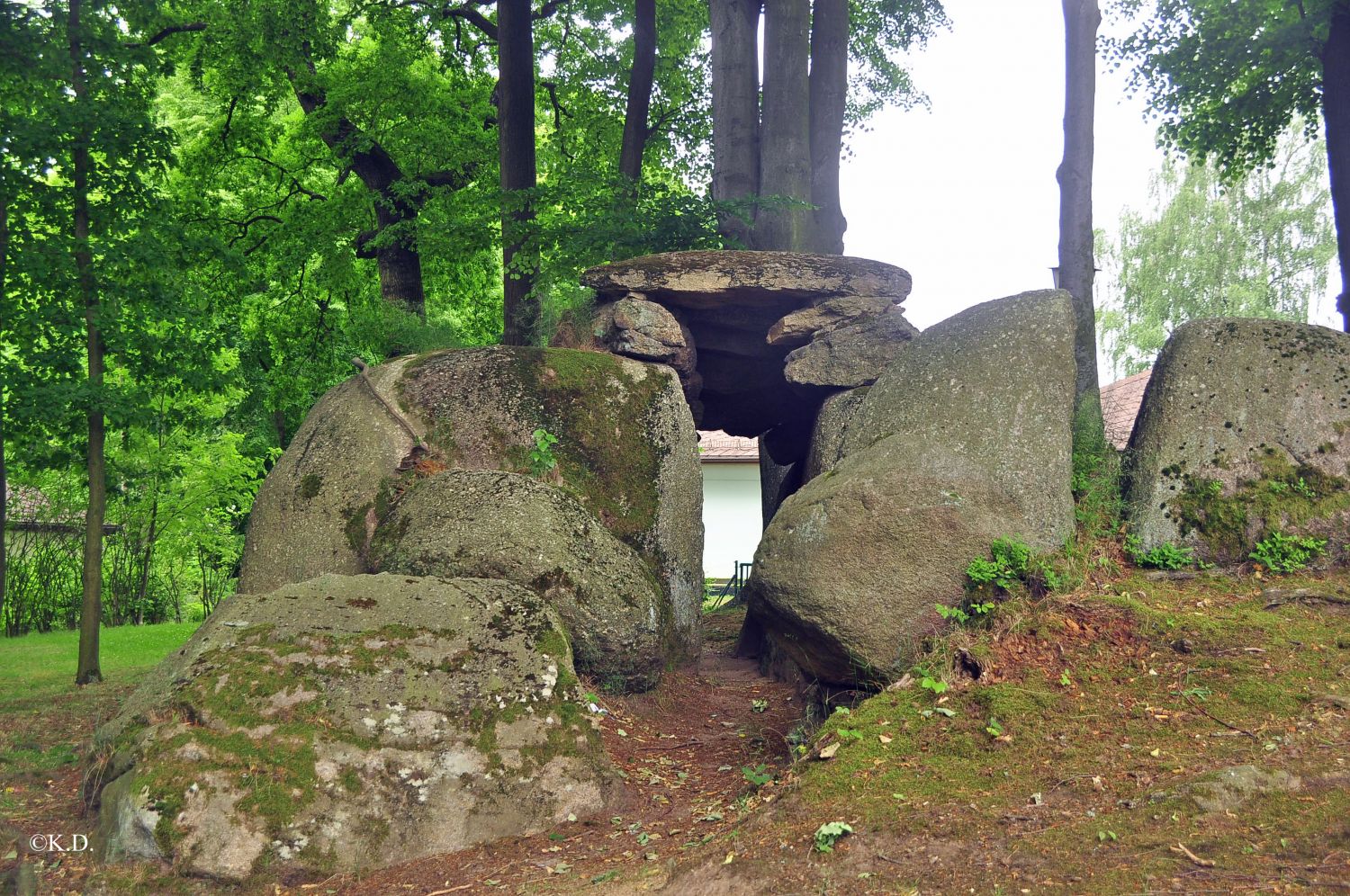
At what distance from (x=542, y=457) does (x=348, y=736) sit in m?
3.21

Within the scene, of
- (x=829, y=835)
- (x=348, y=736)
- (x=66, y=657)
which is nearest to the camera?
(x=829, y=835)

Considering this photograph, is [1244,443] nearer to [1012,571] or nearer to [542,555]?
[1012,571]

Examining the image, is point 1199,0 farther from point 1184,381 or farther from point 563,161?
point 563,161

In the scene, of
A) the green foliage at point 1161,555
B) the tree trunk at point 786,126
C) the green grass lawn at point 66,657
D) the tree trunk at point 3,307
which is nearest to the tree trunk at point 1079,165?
the green foliage at point 1161,555

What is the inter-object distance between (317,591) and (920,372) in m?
4.40

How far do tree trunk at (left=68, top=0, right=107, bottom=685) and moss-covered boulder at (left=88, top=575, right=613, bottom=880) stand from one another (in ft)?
14.7

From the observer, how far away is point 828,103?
13289 millimetres

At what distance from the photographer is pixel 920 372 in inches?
305

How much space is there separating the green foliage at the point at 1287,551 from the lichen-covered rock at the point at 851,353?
3.74 meters

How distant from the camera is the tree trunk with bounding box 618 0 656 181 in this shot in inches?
559

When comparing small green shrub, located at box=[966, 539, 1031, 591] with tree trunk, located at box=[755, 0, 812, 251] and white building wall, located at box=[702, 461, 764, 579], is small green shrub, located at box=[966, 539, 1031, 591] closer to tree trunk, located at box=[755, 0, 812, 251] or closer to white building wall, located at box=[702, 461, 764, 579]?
tree trunk, located at box=[755, 0, 812, 251]

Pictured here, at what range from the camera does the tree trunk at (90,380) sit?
9.96 meters

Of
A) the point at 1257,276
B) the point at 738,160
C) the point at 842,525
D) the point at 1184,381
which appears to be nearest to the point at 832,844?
the point at 842,525

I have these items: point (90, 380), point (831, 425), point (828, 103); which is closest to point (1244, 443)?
point (831, 425)
